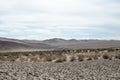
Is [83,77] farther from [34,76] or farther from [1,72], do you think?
[1,72]

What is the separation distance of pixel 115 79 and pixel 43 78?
481cm

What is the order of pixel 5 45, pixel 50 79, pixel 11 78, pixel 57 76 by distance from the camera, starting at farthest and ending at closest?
pixel 5 45 < pixel 57 76 < pixel 50 79 < pixel 11 78

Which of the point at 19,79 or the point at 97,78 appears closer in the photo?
the point at 19,79

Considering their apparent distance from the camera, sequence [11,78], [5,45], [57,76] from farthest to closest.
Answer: [5,45]
[57,76]
[11,78]

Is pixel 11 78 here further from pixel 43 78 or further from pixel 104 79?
pixel 104 79

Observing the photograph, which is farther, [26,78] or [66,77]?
[66,77]

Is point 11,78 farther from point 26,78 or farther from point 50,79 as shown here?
point 50,79

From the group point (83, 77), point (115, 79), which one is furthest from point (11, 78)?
point (115, 79)

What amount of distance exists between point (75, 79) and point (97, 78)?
5.68 ft

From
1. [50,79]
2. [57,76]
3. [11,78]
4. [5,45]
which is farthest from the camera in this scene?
[5,45]

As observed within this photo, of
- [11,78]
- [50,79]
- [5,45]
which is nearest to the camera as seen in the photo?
[11,78]

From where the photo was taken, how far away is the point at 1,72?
1789 centimetres

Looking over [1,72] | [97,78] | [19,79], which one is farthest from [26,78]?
[97,78]

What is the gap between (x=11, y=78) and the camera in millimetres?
16266
